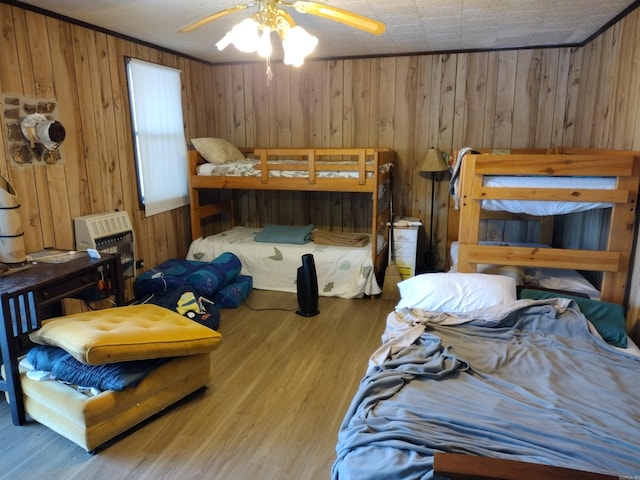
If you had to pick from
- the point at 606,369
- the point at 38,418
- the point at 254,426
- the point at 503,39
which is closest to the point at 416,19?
the point at 503,39

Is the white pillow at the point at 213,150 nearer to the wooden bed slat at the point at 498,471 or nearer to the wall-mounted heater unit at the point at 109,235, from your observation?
the wall-mounted heater unit at the point at 109,235

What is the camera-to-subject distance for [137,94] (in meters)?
3.71

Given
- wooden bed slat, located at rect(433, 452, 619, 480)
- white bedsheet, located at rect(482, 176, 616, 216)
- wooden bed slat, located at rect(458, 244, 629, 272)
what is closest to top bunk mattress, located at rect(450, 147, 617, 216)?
white bedsheet, located at rect(482, 176, 616, 216)

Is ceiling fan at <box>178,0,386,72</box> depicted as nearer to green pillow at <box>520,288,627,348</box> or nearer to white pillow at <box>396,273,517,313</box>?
white pillow at <box>396,273,517,313</box>

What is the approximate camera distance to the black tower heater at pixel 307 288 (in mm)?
3441

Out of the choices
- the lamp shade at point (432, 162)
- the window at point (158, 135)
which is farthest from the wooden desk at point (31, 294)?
the lamp shade at point (432, 162)

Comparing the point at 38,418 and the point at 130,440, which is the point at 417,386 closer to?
the point at 130,440

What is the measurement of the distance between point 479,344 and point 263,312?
1.93 metres

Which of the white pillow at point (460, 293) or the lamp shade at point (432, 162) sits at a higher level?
the lamp shade at point (432, 162)

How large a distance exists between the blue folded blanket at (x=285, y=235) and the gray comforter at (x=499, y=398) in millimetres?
2007

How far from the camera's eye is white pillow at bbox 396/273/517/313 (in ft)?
8.10

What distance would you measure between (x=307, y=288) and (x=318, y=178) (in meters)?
1.03

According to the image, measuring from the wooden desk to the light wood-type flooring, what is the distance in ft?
0.85

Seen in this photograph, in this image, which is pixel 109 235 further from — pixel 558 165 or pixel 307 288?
pixel 558 165
